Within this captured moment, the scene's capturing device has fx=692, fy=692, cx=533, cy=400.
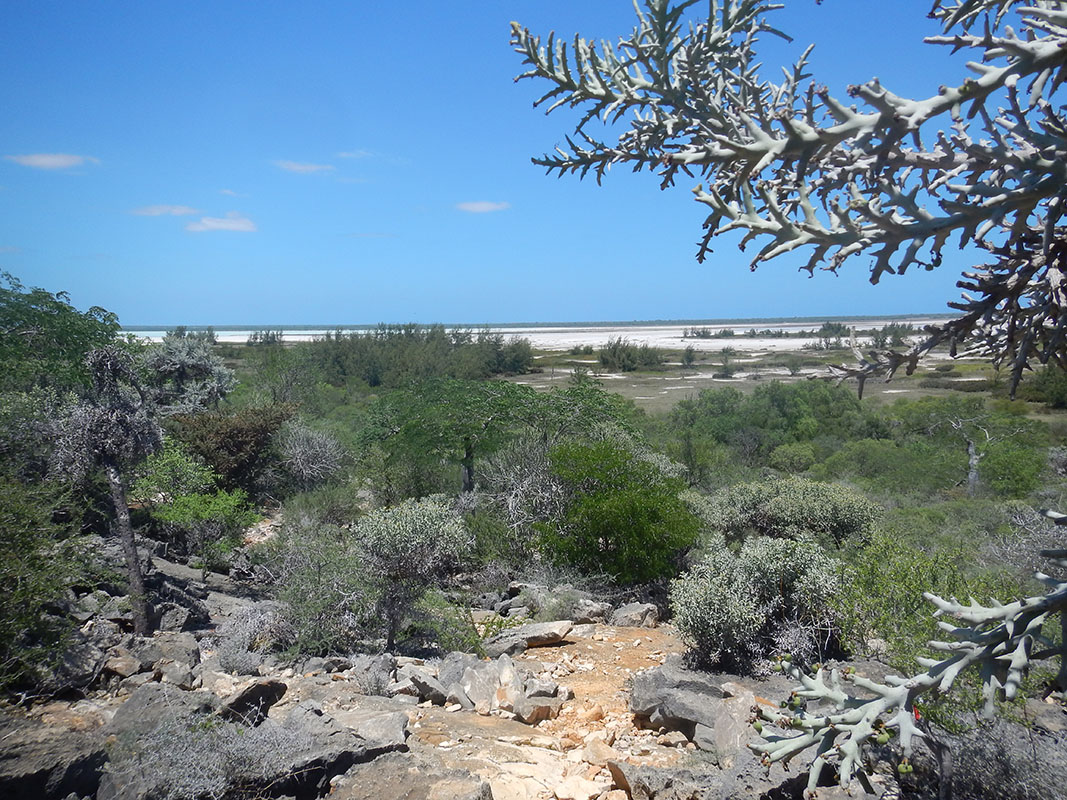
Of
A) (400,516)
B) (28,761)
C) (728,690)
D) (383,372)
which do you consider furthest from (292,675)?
(383,372)

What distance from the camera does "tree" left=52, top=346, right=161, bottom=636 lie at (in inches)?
394

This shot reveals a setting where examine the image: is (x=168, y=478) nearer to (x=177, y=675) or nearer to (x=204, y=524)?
(x=204, y=524)

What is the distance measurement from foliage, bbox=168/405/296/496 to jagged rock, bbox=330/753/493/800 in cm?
1751

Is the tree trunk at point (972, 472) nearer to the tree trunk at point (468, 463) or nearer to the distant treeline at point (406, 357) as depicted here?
the tree trunk at point (468, 463)

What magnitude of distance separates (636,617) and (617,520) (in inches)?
89.7

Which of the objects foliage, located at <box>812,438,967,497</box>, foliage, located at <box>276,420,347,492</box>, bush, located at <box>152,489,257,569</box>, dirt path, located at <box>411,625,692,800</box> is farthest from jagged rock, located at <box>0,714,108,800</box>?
foliage, located at <box>812,438,967,497</box>

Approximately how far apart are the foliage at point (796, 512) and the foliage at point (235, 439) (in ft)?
48.5

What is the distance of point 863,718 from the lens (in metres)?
1.77

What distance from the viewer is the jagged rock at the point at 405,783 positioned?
4508 millimetres

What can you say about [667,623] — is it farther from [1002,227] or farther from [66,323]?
[66,323]

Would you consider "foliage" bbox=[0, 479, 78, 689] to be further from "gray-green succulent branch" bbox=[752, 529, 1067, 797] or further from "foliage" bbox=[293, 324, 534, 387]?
"foliage" bbox=[293, 324, 534, 387]

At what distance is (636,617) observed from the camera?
11266 mm

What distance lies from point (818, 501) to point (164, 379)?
25.0 metres

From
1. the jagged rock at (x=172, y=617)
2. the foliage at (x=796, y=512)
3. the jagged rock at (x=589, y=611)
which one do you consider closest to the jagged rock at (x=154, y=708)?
the jagged rock at (x=172, y=617)
